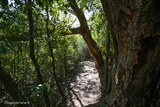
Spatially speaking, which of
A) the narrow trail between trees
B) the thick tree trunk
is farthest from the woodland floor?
the thick tree trunk

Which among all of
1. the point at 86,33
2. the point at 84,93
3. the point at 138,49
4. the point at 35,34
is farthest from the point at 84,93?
the point at 138,49

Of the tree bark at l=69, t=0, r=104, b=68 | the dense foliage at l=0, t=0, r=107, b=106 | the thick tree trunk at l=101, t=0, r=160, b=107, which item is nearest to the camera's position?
the thick tree trunk at l=101, t=0, r=160, b=107

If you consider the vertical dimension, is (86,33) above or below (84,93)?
above

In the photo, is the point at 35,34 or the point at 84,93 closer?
the point at 35,34

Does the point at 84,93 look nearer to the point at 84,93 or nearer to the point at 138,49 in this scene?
the point at 84,93

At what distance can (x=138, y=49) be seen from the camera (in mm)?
3555

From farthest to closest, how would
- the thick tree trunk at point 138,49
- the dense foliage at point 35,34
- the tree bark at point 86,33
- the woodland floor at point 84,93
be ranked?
the tree bark at point 86,33, the woodland floor at point 84,93, the dense foliage at point 35,34, the thick tree trunk at point 138,49

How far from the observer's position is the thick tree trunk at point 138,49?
10.9 ft

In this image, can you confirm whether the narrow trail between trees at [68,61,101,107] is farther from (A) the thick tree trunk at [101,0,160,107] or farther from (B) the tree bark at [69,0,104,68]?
(A) the thick tree trunk at [101,0,160,107]

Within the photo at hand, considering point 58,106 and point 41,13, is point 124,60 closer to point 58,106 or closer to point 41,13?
point 41,13

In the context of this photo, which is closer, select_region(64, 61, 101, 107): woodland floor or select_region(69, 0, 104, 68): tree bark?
select_region(64, 61, 101, 107): woodland floor

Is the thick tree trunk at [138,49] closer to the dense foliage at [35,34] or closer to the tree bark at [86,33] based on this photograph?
the dense foliage at [35,34]

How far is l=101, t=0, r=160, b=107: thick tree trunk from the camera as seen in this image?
332cm

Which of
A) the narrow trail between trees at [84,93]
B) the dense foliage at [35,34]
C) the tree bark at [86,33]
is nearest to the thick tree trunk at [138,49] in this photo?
the dense foliage at [35,34]
